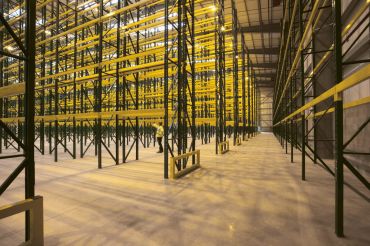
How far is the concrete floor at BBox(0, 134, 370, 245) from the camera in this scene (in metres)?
3.33

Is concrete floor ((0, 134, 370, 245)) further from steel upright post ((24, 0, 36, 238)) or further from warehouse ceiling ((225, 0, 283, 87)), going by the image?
warehouse ceiling ((225, 0, 283, 87))

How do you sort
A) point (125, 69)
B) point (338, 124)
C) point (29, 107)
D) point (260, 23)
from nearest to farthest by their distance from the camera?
1. point (29, 107)
2. point (338, 124)
3. point (125, 69)
4. point (260, 23)

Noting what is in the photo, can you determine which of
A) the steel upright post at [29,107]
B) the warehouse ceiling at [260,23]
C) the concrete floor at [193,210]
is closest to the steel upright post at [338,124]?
the concrete floor at [193,210]

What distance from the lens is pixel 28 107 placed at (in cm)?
325

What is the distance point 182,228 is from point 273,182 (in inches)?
146

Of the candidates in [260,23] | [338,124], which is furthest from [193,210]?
[260,23]

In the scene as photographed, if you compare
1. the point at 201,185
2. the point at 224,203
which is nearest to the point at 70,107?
the point at 201,185

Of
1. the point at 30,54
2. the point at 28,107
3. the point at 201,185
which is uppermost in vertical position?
the point at 30,54

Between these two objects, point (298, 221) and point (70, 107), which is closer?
point (298, 221)

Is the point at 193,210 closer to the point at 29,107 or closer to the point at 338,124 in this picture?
the point at 338,124

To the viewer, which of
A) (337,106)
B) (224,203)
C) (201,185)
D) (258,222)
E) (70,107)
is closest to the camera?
(337,106)

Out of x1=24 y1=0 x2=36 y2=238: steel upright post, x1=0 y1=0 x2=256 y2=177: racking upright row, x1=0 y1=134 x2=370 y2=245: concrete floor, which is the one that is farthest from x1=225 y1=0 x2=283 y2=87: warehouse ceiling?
x1=24 y1=0 x2=36 y2=238: steel upright post

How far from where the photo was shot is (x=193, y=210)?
4.34 meters

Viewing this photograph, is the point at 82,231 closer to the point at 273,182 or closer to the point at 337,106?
the point at 337,106
